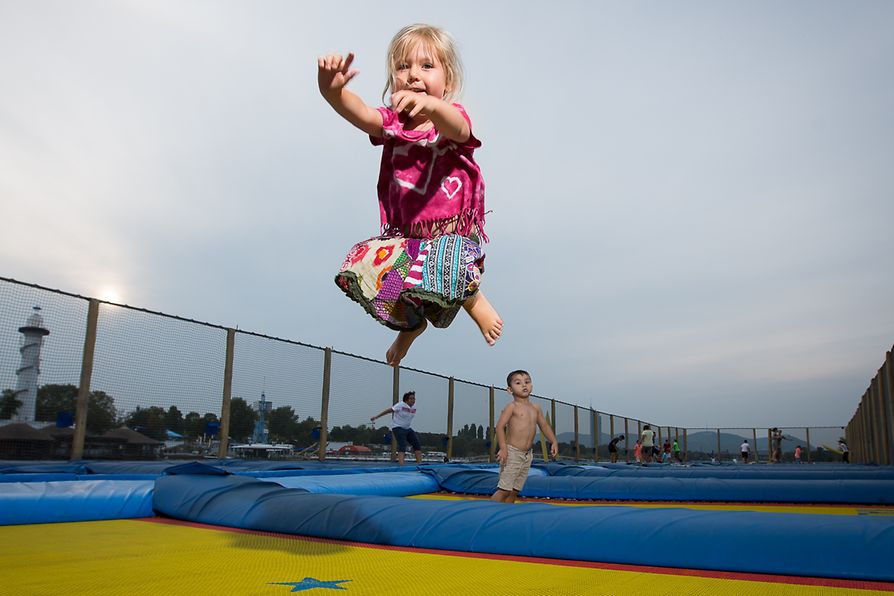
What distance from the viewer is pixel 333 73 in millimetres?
1582

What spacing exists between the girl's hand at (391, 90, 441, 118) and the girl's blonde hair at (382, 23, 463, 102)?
251 mm

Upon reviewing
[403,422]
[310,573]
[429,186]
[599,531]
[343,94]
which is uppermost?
[343,94]

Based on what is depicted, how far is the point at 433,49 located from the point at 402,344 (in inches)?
29.8

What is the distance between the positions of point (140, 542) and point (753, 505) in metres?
5.74

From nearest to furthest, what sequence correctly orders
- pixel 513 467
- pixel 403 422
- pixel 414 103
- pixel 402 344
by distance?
pixel 414 103
pixel 402 344
pixel 513 467
pixel 403 422

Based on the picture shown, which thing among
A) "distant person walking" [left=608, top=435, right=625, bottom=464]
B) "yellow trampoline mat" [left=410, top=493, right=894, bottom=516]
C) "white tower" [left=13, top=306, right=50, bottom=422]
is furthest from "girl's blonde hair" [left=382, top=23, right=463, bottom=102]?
"distant person walking" [left=608, top=435, right=625, bottom=464]

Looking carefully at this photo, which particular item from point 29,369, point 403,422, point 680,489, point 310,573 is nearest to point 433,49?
point 310,573

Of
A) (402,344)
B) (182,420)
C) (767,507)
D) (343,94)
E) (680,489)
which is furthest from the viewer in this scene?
(182,420)

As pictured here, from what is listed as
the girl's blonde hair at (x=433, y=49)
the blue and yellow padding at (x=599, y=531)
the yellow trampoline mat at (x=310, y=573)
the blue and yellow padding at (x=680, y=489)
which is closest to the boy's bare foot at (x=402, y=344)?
the girl's blonde hair at (x=433, y=49)

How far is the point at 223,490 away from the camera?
15.1 feet

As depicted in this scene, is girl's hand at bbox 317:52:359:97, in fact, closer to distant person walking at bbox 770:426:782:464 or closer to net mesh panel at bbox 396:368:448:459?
net mesh panel at bbox 396:368:448:459

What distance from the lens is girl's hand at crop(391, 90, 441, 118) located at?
1515mm

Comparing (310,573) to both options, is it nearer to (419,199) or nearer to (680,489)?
(419,199)

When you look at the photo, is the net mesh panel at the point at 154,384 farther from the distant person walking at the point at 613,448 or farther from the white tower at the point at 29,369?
the distant person walking at the point at 613,448
